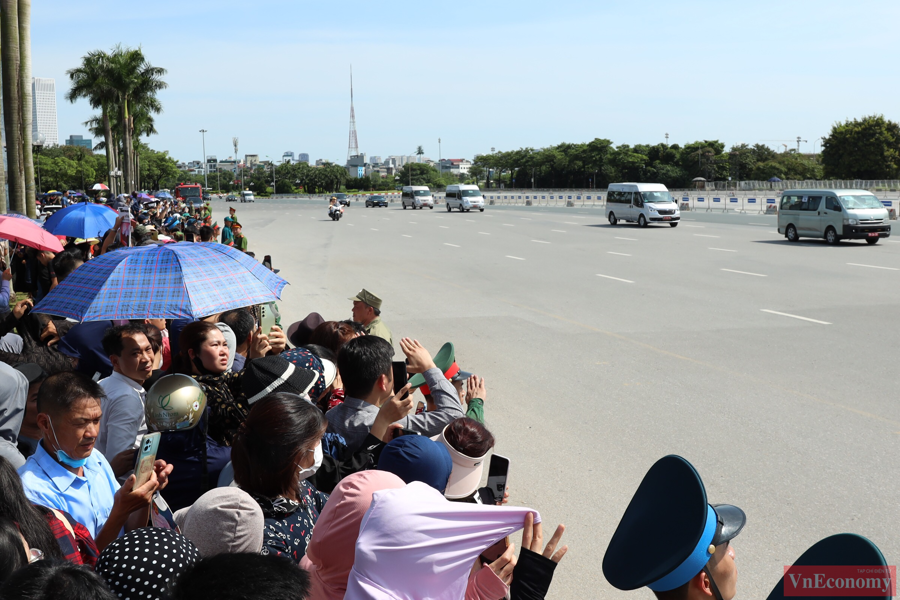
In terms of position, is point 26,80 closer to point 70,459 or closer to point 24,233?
point 24,233

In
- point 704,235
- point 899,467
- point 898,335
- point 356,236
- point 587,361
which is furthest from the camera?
point 356,236

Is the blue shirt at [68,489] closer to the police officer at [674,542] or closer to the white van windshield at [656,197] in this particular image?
the police officer at [674,542]

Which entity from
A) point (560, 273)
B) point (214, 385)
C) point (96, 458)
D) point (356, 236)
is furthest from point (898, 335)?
point (356, 236)

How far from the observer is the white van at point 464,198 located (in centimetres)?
5488

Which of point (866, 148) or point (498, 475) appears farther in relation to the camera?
point (866, 148)

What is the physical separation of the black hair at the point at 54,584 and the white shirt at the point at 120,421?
2.33 meters

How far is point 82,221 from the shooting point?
11.5 m

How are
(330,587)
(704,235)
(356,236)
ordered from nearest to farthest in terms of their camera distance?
(330,587)
(704,235)
(356,236)

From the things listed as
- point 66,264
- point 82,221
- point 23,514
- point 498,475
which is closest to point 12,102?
point 82,221

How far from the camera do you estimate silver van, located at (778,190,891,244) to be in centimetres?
2442

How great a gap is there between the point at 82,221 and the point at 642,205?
28105 millimetres

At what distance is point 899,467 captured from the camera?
247 inches

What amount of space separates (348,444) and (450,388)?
66 centimetres

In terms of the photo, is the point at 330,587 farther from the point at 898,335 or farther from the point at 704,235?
the point at 704,235
